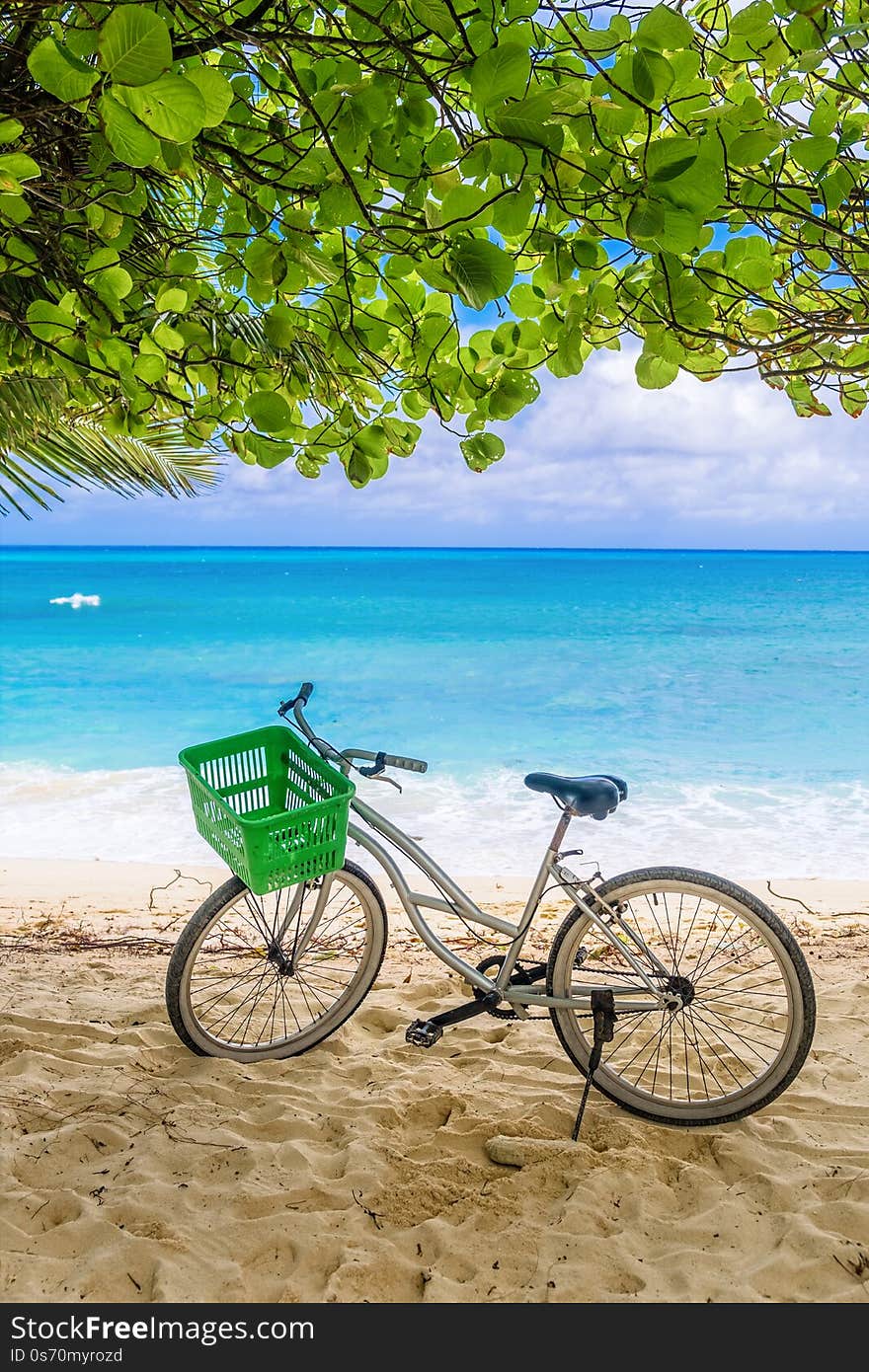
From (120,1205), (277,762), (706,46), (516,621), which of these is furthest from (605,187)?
(516,621)

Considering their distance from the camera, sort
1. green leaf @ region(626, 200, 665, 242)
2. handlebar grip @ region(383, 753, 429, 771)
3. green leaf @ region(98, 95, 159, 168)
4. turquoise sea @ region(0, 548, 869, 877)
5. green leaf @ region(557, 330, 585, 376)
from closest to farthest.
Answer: green leaf @ region(98, 95, 159, 168), green leaf @ region(626, 200, 665, 242), green leaf @ region(557, 330, 585, 376), handlebar grip @ region(383, 753, 429, 771), turquoise sea @ region(0, 548, 869, 877)

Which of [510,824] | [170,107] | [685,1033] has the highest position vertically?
[170,107]

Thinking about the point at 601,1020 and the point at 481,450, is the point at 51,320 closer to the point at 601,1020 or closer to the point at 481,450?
the point at 481,450

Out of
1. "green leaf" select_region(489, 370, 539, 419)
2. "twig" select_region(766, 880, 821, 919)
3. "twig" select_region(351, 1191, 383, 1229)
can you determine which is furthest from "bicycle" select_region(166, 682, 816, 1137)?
"twig" select_region(766, 880, 821, 919)

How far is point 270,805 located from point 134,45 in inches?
83.8

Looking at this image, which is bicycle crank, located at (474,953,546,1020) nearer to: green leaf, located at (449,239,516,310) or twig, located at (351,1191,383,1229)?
twig, located at (351,1191,383,1229)

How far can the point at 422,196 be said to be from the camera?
1.83 meters

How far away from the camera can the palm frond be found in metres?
3.58

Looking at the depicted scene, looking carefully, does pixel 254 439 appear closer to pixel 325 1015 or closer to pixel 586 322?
pixel 586 322

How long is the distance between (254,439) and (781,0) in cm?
150

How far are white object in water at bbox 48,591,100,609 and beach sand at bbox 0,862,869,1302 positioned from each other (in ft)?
106

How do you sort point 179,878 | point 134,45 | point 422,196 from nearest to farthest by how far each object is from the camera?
point 134,45 < point 422,196 < point 179,878

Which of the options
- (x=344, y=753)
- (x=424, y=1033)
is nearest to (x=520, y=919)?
(x=424, y=1033)

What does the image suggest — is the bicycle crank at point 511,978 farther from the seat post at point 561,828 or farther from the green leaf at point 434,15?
the green leaf at point 434,15
